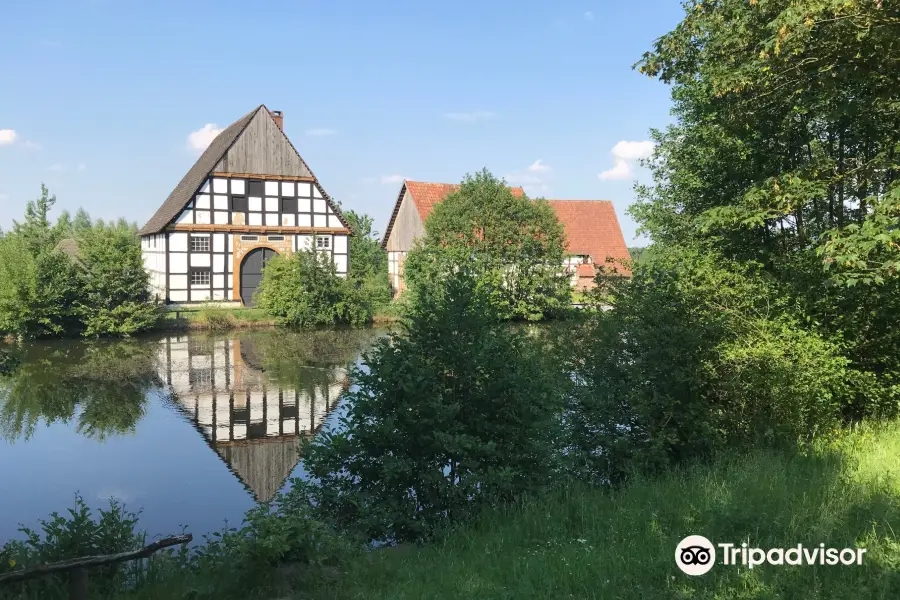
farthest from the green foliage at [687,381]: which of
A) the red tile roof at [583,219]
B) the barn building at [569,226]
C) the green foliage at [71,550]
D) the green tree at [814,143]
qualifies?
the red tile roof at [583,219]

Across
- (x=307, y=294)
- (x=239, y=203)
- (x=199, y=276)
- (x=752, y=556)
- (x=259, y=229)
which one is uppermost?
(x=239, y=203)

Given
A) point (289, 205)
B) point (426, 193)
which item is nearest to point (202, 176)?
point (289, 205)

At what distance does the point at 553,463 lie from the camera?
7.64 metres

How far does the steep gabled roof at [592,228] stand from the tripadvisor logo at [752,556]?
36418 millimetres

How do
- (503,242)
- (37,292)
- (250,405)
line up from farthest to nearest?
(503,242) < (37,292) < (250,405)

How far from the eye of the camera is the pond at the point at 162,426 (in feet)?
33.6

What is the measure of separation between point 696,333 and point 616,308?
45.3 inches

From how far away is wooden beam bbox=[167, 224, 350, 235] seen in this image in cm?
3422

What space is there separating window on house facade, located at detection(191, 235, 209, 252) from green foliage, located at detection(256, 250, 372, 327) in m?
3.80

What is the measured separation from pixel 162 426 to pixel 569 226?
31.6 m

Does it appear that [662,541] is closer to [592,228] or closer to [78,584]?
[78,584]

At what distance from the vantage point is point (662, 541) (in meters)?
5.48

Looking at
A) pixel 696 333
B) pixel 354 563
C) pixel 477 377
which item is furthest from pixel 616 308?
pixel 354 563

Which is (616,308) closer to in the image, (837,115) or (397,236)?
(837,115)
